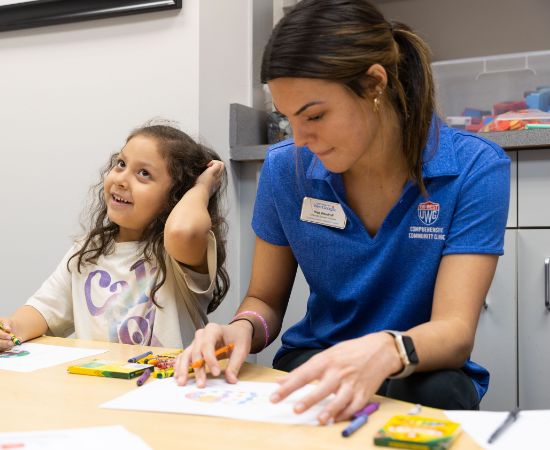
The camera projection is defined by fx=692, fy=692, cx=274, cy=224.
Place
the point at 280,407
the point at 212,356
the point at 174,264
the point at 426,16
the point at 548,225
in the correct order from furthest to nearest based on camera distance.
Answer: the point at 426,16, the point at 548,225, the point at 174,264, the point at 212,356, the point at 280,407

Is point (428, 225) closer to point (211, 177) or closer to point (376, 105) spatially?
point (376, 105)

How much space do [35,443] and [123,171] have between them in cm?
91

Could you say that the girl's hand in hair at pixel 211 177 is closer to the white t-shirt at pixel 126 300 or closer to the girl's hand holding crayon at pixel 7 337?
the white t-shirt at pixel 126 300

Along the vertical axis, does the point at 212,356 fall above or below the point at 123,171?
below

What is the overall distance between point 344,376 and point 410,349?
0.46 ft

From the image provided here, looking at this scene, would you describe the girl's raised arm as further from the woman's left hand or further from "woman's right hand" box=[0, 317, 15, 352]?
the woman's left hand

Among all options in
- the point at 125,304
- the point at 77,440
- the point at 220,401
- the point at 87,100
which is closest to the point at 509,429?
the point at 220,401

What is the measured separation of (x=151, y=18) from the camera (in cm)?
202

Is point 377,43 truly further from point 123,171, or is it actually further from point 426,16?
point 426,16

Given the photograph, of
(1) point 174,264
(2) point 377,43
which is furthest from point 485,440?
(1) point 174,264

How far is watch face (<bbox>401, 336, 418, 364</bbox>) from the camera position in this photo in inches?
32.7

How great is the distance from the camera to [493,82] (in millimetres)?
2105

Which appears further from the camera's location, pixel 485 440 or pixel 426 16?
pixel 426 16

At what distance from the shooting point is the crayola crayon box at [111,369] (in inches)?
35.5
